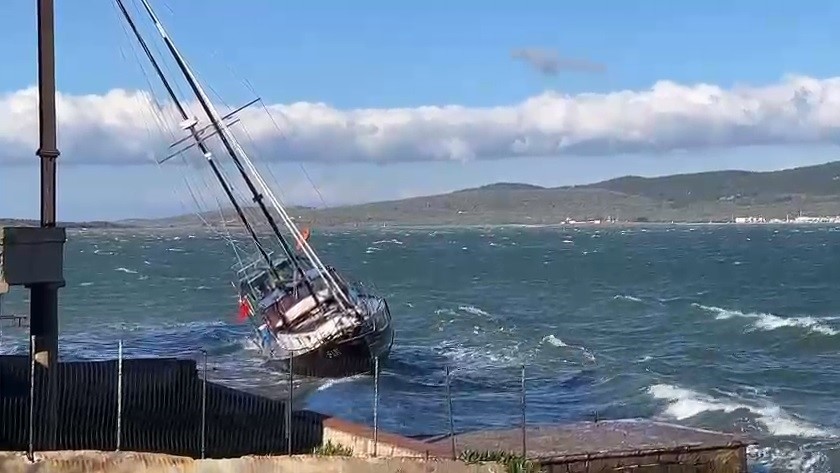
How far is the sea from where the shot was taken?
36.4 m

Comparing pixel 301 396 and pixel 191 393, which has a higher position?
pixel 191 393

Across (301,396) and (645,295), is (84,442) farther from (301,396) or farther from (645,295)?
(645,295)

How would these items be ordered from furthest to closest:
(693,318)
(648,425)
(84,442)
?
(693,318) < (648,425) < (84,442)

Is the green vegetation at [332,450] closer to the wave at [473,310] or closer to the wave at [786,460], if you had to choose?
the wave at [786,460]

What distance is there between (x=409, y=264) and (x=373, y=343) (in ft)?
298

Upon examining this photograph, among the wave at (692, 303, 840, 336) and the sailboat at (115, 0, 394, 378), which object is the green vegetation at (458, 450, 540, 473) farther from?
the wave at (692, 303, 840, 336)

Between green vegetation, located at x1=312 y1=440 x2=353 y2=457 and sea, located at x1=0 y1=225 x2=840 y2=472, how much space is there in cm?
761

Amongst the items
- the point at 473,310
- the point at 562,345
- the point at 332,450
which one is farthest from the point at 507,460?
A: the point at 473,310

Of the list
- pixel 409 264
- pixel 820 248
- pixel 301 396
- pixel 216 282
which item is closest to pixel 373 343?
pixel 301 396

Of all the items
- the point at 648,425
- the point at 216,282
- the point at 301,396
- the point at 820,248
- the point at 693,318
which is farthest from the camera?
the point at 820,248

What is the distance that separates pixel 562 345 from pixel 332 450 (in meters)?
34.6

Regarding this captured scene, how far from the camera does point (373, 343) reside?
45.2m

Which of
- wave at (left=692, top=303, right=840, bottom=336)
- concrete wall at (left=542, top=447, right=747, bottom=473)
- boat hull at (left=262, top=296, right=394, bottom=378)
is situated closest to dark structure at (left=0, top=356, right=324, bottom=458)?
concrete wall at (left=542, top=447, right=747, bottom=473)

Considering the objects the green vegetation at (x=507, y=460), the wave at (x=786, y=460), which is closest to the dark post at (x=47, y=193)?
the green vegetation at (x=507, y=460)
